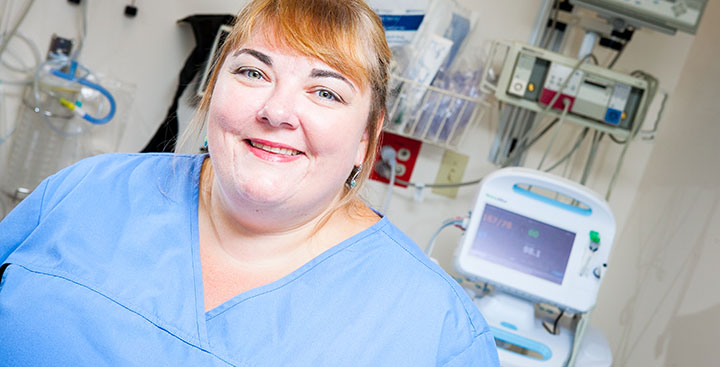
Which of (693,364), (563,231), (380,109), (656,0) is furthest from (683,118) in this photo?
(380,109)

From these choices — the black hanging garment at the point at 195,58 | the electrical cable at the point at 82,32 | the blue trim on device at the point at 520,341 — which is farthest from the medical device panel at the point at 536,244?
the electrical cable at the point at 82,32

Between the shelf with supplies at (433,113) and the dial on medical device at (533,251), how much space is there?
397mm

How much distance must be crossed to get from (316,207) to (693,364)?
1.12 metres

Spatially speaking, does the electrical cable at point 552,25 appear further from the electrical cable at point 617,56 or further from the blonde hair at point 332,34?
the blonde hair at point 332,34

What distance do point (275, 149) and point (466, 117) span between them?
1186 millimetres

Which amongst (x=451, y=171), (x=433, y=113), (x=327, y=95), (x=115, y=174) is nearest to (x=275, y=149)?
(x=327, y=95)

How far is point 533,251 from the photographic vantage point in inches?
69.8

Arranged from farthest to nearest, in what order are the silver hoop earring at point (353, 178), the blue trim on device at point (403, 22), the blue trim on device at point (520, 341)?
1. the blue trim on device at point (403, 22)
2. the blue trim on device at point (520, 341)
3. the silver hoop earring at point (353, 178)

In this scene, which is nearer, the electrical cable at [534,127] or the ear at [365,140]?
the ear at [365,140]

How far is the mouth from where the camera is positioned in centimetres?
103

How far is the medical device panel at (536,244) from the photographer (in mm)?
1731

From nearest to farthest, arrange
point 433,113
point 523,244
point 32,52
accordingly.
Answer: point 523,244
point 433,113
point 32,52

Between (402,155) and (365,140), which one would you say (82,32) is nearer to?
(402,155)

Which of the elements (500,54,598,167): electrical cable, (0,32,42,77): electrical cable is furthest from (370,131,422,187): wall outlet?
(0,32,42,77): electrical cable
